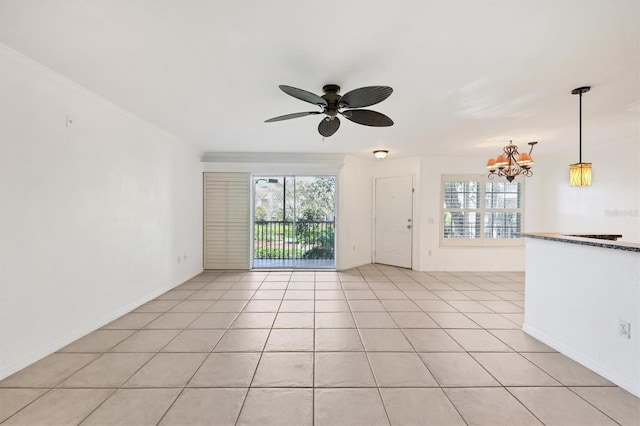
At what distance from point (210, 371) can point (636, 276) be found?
3125 millimetres

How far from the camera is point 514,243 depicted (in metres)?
5.44

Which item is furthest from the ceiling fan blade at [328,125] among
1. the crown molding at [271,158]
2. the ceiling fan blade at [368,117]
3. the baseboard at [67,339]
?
the baseboard at [67,339]

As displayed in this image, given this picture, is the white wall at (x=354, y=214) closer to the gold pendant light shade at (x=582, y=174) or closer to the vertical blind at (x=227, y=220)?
the vertical blind at (x=227, y=220)

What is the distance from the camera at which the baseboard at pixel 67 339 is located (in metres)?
1.97

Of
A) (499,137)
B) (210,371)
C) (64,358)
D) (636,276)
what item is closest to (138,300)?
(64,358)

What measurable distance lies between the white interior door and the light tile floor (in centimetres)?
231

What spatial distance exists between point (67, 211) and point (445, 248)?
5.75 meters

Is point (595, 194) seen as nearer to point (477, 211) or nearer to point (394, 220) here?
point (477, 211)

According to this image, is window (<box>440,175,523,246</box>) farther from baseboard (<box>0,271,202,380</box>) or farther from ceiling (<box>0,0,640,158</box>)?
baseboard (<box>0,271,202,380</box>)

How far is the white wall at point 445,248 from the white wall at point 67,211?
4713mm

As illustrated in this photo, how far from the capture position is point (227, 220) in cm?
534

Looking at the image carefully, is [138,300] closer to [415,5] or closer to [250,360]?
[250,360]

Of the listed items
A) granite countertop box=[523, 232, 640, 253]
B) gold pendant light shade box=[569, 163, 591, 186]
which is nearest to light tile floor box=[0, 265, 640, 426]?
granite countertop box=[523, 232, 640, 253]

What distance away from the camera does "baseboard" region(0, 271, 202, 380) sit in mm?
1968
